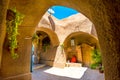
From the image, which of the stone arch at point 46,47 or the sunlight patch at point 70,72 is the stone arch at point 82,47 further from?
the sunlight patch at point 70,72

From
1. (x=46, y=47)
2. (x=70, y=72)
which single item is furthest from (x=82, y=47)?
(x=70, y=72)

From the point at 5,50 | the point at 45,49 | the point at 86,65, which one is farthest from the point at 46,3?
the point at 86,65

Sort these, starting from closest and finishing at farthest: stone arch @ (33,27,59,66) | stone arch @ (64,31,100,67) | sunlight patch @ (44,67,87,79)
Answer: sunlight patch @ (44,67,87,79), stone arch @ (33,27,59,66), stone arch @ (64,31,100,67)

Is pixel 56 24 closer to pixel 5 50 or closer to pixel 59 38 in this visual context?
pixel 59 38

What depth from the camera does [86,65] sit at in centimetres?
1272

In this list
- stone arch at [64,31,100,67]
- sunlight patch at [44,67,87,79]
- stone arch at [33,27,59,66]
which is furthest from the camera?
stone arch at [64,31,100,67]

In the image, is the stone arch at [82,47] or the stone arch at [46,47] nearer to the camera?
the stone arch at [46,47]

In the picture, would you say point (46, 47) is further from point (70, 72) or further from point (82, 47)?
point (70, 72)

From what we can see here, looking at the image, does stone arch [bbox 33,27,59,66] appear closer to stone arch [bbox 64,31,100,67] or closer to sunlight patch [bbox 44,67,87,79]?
stone arch [bbox 64,31,100,67]

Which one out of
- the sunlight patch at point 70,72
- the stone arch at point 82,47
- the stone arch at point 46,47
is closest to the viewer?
the sunlight patch at point 70,72

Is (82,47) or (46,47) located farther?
(82,47)

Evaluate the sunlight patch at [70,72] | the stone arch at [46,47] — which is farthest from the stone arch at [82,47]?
the sunlight patch at [70,72]

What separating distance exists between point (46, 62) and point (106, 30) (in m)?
11.1

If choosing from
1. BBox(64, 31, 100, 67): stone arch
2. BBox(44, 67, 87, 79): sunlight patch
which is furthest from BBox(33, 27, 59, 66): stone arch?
BBox(44, 67, 87, 79): sunlight patch
